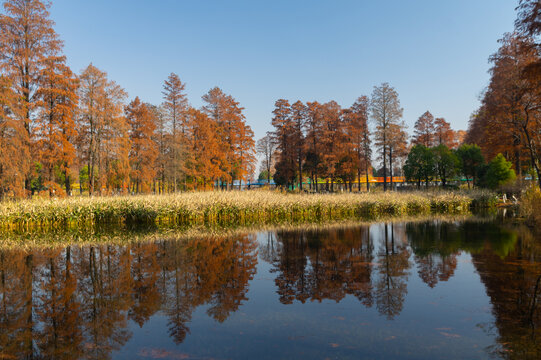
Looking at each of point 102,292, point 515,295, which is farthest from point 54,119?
point 515,295

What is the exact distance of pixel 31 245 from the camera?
39.4 ft

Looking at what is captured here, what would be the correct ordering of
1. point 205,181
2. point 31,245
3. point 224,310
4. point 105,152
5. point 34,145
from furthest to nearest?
point 205,181
point 105,152
point 34,145
point 31,245
point 224,310

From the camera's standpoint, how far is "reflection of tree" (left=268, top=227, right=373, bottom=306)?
6.70 m

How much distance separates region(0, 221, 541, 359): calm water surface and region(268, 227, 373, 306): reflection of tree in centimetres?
5

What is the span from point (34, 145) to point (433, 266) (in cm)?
2612

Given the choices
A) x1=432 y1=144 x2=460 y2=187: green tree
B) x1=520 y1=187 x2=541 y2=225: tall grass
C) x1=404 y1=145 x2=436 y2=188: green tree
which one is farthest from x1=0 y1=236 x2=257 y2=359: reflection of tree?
x1=432 y1=144 x2=460 y2=187: green tree

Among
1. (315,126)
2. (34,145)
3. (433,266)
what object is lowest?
(433,266)

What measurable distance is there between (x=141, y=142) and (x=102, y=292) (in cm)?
3333

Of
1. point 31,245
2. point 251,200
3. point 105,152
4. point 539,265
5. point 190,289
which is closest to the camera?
point 190,289

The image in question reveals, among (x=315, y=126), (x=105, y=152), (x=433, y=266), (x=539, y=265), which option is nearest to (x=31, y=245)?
(x=433, y=266)

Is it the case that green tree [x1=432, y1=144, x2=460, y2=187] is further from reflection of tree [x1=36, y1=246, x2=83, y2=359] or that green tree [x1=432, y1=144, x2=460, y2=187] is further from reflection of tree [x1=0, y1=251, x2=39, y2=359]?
reflection of tree [x1=0, y1=251, x2=39, y2=359]

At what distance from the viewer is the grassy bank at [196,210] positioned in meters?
17.0

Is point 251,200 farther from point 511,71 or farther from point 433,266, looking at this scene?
point 511,71

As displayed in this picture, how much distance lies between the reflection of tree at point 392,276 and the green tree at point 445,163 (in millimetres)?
27772
